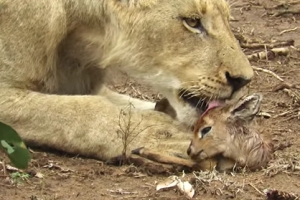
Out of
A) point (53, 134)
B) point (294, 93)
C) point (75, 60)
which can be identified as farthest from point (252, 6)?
point (53, 134)

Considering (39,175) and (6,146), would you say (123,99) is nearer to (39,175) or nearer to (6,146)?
(39,175)

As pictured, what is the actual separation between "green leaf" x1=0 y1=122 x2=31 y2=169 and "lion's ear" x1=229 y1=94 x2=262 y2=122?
1.22m

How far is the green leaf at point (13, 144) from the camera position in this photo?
2.89 meters

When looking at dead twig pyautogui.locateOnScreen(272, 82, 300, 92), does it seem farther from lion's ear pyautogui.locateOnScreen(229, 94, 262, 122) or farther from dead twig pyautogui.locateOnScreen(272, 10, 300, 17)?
dead twig pyautogui.locateOnScreen(272, 10, 300, 17)

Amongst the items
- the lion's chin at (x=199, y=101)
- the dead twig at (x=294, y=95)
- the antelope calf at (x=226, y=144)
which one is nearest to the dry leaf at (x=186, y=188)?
the antelope calf at (x=226, y=144)

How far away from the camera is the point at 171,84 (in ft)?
14.0

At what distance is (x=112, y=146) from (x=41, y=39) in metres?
0.62

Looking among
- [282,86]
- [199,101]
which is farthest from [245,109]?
[282,86]

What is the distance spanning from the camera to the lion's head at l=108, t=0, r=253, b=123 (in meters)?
4.19

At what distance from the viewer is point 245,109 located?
396 centimetres

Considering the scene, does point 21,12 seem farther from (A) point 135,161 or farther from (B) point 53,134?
(A) point 135,161

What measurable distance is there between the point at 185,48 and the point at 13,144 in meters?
1.48

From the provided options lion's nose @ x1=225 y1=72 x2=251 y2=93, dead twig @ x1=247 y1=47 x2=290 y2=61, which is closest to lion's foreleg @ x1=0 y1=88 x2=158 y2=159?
lion's nose @ x1=225 y1=72 x2=251 y2=93

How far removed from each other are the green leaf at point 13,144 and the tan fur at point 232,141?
42.0 inches
